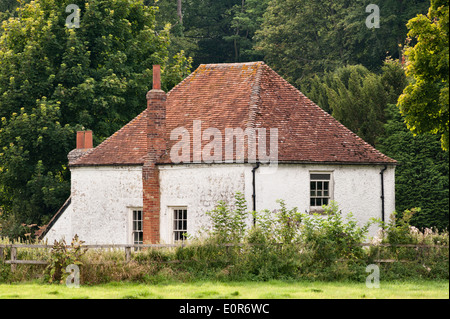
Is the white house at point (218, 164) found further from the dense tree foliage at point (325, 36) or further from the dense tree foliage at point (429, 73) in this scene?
the dense tree foliage at point (325, 36)

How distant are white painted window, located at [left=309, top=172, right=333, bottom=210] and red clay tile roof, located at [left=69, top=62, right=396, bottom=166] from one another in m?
0.66

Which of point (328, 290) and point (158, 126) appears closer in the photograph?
point (328, 290)

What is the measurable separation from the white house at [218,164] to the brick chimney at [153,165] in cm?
3

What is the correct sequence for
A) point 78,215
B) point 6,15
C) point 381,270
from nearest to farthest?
1. point 381,270
2. point 78,215
3. point 6,15

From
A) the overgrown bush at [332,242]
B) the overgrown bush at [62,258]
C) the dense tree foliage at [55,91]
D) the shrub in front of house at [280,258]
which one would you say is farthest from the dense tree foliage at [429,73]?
the dense tree foliage at [55,91]

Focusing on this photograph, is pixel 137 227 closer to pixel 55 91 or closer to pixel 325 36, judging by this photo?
pixel 55 91

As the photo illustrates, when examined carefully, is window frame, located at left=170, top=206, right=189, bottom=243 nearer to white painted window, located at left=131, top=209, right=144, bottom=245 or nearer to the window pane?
white painted window, located at left=131, top=209, right=144, bottom=245

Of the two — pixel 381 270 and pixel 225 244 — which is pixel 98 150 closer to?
pixel 225 244

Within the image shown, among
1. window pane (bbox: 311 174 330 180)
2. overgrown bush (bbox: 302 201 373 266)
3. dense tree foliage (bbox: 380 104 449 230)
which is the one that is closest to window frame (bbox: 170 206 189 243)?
window pane (bbox: 311 174 330 180)

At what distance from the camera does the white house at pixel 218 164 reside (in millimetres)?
26594
